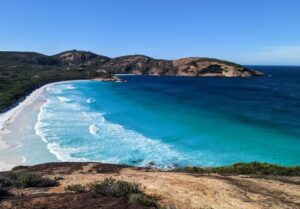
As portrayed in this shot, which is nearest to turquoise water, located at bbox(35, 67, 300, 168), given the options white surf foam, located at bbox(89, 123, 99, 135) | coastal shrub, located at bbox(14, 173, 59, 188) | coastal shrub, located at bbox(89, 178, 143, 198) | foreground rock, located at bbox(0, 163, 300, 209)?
white surf foam, located at bbox(89, 123, 99, 135)

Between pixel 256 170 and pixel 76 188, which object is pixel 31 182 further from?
pixel 256 170

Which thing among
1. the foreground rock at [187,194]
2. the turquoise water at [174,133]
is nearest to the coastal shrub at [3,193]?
the foreground rock at [187,194]

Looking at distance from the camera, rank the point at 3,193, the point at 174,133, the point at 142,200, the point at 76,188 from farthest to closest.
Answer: the point at 174,133 < the point at 76,188 < the point at 3,193 < the point at 142,200

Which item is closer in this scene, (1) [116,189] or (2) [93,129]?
(1) [116,189]

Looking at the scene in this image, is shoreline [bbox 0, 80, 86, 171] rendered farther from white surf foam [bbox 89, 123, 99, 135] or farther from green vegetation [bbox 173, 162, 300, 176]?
green vegetation [bbox 173, 162, 300, 176]

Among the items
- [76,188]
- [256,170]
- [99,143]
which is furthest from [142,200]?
[99,143]

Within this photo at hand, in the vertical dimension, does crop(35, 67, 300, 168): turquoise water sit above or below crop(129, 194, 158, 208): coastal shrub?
below

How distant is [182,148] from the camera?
36.9 metres

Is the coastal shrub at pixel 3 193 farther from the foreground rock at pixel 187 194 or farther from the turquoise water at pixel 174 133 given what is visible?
the turquoise water at pixel 174 133

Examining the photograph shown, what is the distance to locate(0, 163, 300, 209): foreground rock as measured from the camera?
12.4 m

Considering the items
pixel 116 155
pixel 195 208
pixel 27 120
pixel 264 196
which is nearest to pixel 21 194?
pixel 195 208

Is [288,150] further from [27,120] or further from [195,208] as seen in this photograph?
A: [27,120]

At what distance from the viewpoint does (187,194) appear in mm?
14094

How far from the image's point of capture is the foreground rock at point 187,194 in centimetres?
1241
